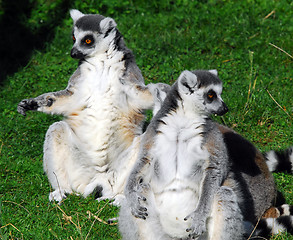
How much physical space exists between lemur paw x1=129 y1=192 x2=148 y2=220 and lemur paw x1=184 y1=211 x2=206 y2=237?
1.22 feet

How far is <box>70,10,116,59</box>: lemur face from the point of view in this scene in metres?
5.57

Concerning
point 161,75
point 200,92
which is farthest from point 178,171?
point 161,75

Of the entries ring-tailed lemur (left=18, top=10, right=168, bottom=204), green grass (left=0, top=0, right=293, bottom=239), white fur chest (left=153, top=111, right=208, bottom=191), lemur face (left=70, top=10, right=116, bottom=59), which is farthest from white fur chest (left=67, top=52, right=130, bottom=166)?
white fur chest (left=153, top=111, right=208, bottom=191)

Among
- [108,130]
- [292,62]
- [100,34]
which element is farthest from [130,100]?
[292,62]

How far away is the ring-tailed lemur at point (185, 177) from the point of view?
423 cm

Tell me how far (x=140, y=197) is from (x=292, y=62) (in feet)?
13.4

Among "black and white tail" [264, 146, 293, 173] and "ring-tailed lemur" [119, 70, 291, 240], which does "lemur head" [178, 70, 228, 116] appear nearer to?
"ring-tailed lemur" [119, 70, 291, 240]

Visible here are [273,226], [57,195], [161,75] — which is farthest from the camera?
[161,75]

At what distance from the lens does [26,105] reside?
5609mm

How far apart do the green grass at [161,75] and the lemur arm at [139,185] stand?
53 cm

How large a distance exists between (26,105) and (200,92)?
2038 mm

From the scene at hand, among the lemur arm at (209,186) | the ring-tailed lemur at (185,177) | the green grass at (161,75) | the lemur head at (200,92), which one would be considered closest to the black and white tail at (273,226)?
the green grass at (161,75)

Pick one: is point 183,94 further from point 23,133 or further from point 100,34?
point 23,133

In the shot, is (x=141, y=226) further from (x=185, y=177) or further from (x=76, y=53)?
(x=76, y=53)
